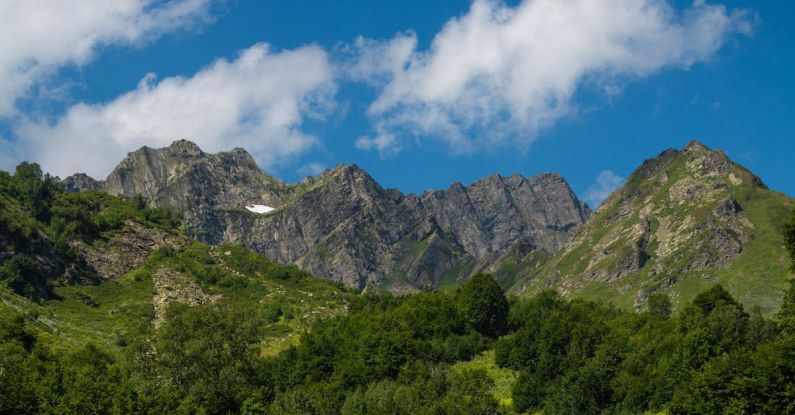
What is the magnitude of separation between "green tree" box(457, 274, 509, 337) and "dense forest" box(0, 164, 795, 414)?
290 mm

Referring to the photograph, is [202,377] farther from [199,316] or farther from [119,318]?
[119,318]

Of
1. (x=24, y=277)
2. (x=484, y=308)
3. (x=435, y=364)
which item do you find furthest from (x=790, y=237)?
(x=24, y=277)

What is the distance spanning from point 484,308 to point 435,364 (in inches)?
991

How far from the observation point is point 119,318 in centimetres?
17838

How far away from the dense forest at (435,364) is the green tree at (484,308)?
0.95 ft

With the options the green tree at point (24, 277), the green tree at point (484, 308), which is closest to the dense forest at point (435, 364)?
the green tree at point (484, 308)

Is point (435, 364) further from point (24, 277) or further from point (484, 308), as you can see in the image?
point (24, 277)

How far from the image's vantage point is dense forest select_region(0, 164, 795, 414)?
8988 centimetres

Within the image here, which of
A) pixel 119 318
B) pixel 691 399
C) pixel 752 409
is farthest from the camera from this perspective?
pixel 119 318

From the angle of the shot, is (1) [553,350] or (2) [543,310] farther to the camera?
(2) [543,310]

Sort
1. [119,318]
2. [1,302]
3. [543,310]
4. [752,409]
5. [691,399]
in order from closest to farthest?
[752,409] < [691,399] < [1,302] < [543,310] < [119,318]

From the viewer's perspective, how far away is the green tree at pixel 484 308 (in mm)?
163125

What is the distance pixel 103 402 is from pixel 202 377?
18.1 m

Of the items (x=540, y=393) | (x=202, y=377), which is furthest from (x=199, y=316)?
(x=540, y=393)
